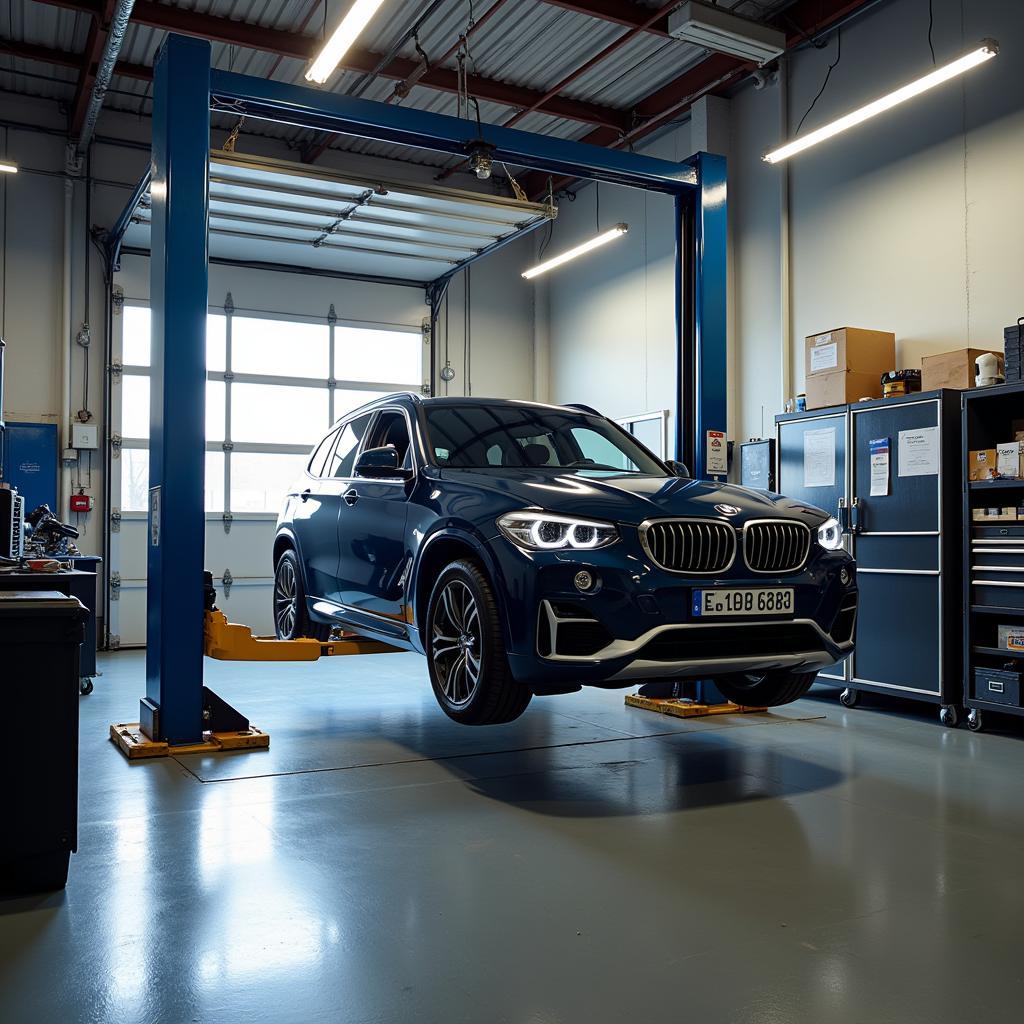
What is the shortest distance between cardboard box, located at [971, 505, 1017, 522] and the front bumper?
2.77m

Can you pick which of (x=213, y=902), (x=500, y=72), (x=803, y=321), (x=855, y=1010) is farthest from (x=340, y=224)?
(x=855, y=1010)

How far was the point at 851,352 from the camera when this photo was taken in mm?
7551

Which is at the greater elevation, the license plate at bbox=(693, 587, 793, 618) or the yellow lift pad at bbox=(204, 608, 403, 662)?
the license plate at bbox=(693, 587, 793, 618)

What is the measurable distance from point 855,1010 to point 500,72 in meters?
9.77

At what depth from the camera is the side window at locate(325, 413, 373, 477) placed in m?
6.00

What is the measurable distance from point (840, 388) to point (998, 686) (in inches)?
99.7

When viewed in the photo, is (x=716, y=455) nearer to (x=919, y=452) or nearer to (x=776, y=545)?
(x=919, y=452)

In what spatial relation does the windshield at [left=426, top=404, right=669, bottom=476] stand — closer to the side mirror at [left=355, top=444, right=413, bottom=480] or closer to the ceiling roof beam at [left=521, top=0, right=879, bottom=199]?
the side mirror at [left=355, top=444, right=413, bottom=480]

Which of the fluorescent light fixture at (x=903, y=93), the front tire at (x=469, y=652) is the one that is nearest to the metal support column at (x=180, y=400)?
the front tire at (x=469, y=652)

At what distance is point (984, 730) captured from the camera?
6066mm

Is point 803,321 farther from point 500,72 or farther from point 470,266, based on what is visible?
point 470,266

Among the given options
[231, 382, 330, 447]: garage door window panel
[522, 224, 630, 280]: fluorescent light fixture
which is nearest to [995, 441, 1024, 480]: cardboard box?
[522, 224, 630, 280]: fluorescent light fixture

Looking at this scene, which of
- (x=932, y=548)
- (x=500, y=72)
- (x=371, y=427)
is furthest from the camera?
(x=500, y=72)

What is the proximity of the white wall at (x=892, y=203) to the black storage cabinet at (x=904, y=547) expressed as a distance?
1133mm
